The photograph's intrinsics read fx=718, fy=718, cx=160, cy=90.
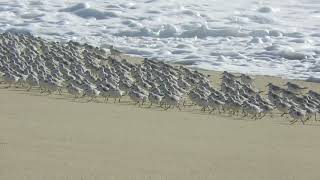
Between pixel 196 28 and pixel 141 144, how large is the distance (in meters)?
20.9

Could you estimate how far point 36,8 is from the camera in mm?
33469

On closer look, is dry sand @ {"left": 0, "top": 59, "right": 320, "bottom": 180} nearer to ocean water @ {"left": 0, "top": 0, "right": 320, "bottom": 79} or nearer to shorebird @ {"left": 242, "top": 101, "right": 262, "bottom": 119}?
shorebird @ {"left": 242, "top": 101, "right": 262, "bottom": 119}

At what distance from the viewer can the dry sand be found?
7.24 m

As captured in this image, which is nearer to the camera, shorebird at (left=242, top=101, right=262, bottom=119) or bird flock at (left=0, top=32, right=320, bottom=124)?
shorebird at (left=242, top=101, right=262, bottom=119)

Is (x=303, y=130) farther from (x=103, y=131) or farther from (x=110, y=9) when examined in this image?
(x=110, y=9)

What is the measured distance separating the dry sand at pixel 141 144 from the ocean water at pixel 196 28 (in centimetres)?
972

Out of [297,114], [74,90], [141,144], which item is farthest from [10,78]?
[141,144]

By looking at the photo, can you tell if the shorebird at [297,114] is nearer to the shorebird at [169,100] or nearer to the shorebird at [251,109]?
the shorebird at [251,109]

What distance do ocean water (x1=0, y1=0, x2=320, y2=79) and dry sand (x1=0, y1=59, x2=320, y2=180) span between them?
9.72 m

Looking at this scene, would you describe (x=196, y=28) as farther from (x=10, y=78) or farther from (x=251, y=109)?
(x=251, y=109)

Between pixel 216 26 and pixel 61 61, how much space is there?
13843 millimetres

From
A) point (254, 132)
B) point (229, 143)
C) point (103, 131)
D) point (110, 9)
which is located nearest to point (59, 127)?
point (103, 131)

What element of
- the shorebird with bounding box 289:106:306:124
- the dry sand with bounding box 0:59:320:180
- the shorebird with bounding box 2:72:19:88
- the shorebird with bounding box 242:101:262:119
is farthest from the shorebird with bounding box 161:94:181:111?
the shorebird with bounding box 2:72:19:88

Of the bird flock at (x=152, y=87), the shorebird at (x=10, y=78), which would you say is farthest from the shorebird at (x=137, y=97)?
the shorebird at (x=10, y=78)
